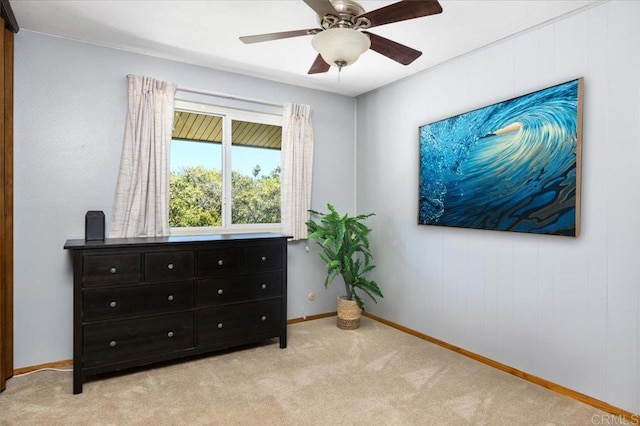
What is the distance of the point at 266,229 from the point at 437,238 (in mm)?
1780

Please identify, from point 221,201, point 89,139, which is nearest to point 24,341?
point 89,139

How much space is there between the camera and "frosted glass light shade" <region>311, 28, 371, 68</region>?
2.02 metres

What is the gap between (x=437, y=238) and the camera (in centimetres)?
354

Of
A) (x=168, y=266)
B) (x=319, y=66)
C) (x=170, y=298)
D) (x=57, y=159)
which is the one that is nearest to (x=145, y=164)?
(x=57, y=159)

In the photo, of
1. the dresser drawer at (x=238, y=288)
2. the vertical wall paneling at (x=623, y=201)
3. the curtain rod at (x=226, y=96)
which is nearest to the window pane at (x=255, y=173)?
the curtain rod at (x=226, y=96)

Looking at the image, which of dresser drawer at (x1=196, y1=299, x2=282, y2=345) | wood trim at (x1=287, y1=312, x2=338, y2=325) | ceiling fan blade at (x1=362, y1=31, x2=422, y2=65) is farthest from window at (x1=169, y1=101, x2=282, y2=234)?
ceiling fan blade at (x1=362, y1=31, x2=422, y2=65)

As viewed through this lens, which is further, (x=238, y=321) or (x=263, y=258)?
(x=263, y=258)

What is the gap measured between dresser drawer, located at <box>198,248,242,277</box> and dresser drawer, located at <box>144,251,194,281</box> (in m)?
0.09

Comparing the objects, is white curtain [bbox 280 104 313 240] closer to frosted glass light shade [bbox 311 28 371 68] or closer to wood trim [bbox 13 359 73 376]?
frosted glass light shade [bbox 311 28 371 68]

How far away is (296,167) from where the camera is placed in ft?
13.3

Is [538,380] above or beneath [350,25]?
beneath

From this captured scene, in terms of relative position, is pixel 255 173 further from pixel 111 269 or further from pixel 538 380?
pixel 538 380

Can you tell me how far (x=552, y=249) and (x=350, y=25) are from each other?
2067 mm

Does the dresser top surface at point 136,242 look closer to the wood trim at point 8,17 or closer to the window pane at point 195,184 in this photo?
the window pane at point 195,184
